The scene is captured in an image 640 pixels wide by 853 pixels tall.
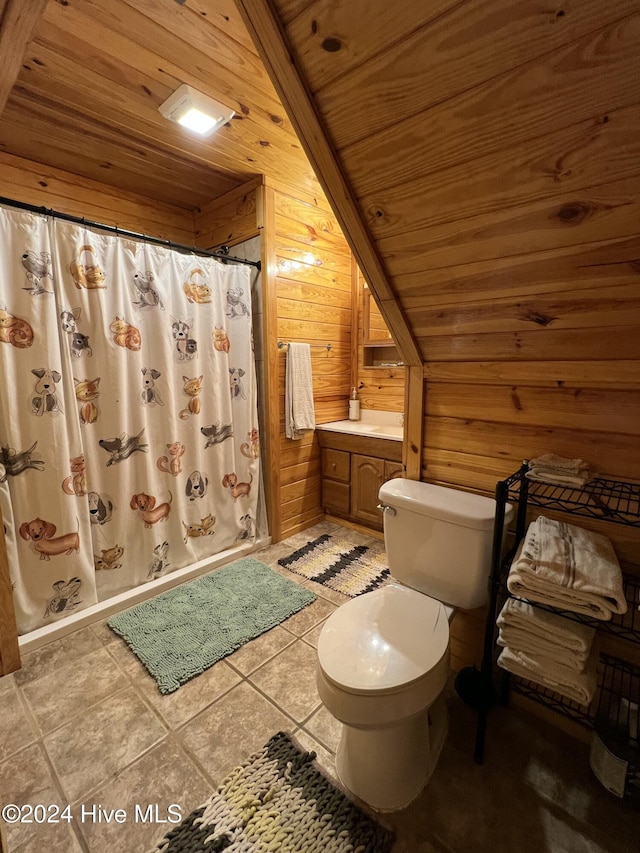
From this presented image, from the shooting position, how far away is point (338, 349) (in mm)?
2893

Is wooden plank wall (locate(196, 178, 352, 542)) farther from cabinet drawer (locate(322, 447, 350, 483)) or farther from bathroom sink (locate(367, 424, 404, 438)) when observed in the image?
bathroom sink (locate(367, 424, 404, 438))

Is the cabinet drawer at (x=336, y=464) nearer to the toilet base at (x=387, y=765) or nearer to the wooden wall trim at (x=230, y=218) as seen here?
the wooden wall trim at (x=230, y=218)

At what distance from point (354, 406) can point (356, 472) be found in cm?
63

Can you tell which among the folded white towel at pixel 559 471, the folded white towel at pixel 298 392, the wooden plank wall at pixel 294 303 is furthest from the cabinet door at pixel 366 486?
the folded white towel at pixel 559 471

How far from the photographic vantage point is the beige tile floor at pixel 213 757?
99cm

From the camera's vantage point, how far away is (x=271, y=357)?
2.36m

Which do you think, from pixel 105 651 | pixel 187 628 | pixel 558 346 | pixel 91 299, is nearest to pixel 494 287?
pixel 558 346

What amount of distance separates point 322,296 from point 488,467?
179 centimetres

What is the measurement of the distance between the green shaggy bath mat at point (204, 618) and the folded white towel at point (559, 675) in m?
1.10

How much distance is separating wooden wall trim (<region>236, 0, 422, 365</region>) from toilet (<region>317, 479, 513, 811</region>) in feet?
2.36

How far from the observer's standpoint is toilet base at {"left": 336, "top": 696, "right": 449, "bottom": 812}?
106 cm

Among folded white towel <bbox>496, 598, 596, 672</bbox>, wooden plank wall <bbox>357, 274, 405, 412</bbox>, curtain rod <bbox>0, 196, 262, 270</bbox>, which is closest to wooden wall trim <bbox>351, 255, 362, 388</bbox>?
wooden plank wall <bbox>357, 274, 405, 412</bbox>

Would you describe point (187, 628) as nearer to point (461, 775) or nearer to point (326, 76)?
point (461, 775)

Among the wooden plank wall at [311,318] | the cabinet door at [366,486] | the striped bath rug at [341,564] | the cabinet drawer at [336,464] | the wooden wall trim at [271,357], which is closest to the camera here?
the striped bath rug at [341,564]
